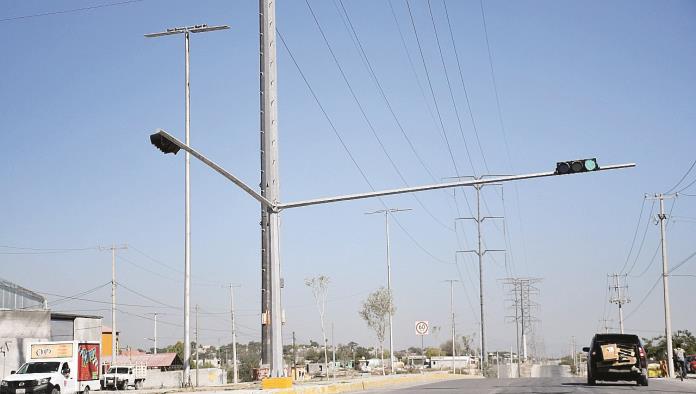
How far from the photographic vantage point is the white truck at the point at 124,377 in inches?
2471

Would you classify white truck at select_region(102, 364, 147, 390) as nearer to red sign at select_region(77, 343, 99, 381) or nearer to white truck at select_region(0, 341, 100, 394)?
red sign at select_region(77, 343, 99, 381)

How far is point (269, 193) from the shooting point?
91.7 ft

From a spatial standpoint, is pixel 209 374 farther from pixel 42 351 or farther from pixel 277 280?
pixel 277 280

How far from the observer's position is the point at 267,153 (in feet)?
92.1

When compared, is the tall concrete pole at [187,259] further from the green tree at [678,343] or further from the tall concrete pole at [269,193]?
the green tree at [678,343]

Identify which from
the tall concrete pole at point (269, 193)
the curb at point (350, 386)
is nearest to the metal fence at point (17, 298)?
the curb at point (350, 386)

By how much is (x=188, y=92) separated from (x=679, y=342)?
3080 inches

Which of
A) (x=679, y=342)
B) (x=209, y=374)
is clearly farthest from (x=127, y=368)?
(x=679, y=342)

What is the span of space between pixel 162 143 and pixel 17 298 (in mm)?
46163

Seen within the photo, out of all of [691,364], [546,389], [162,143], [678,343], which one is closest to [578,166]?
[546,389]

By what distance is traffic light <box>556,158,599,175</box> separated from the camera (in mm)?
24044

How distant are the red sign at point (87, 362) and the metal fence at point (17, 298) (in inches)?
847

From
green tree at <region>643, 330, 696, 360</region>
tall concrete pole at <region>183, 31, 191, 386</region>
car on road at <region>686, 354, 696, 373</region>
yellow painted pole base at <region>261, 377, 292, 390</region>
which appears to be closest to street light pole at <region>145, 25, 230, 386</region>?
tall concrete pole at <region>183, 31, 191, 386</region>

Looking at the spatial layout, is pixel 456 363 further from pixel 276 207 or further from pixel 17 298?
pixel 276 207
